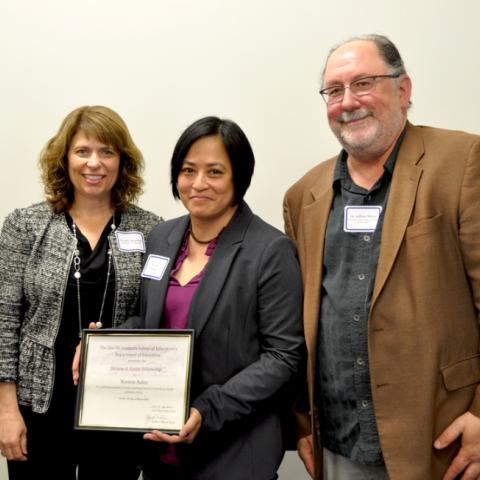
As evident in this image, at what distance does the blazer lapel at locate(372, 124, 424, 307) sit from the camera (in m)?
1.52

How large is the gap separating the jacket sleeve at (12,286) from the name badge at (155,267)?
1.47 feet

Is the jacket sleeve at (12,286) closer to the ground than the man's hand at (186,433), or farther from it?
farther from it

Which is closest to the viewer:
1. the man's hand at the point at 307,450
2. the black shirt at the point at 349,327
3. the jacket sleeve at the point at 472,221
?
the jacket sleeve at the point at 472,221

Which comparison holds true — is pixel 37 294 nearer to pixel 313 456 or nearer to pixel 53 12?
pixel 313 456

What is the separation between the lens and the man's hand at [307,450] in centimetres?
180

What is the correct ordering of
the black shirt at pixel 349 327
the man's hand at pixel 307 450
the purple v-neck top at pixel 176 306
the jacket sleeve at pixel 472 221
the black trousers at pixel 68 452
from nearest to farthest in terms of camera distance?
1. the jacket sleeve at pixel 472 221
2. the black shirt at pixel 349 327
3. the purple v-neck top at pixel 176 306
4. the man's hand at pixel 307 450
5. the black trousers at pixel 68 452

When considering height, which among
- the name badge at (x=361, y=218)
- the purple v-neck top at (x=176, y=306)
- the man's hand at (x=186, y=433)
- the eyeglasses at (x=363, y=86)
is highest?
the eyeglasses at (x=363, y=86)

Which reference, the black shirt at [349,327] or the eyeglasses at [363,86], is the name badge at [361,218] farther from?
the eyeglasses at [363,86]

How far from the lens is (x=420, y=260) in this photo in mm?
1493

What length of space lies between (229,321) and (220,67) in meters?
1.37

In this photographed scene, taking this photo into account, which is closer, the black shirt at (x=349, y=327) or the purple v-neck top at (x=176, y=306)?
the black shirt at (x=349, y=327)

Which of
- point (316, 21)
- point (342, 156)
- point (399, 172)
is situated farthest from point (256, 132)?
point (399, 172)

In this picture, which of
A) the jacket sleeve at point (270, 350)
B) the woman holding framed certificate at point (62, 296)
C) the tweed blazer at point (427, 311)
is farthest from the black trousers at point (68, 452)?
the tweed blazer at point (427, 311)

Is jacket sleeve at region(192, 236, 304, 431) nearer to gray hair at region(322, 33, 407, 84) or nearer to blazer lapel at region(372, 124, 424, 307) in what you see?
blazer lapel at region(372, 124, 424, 307)
